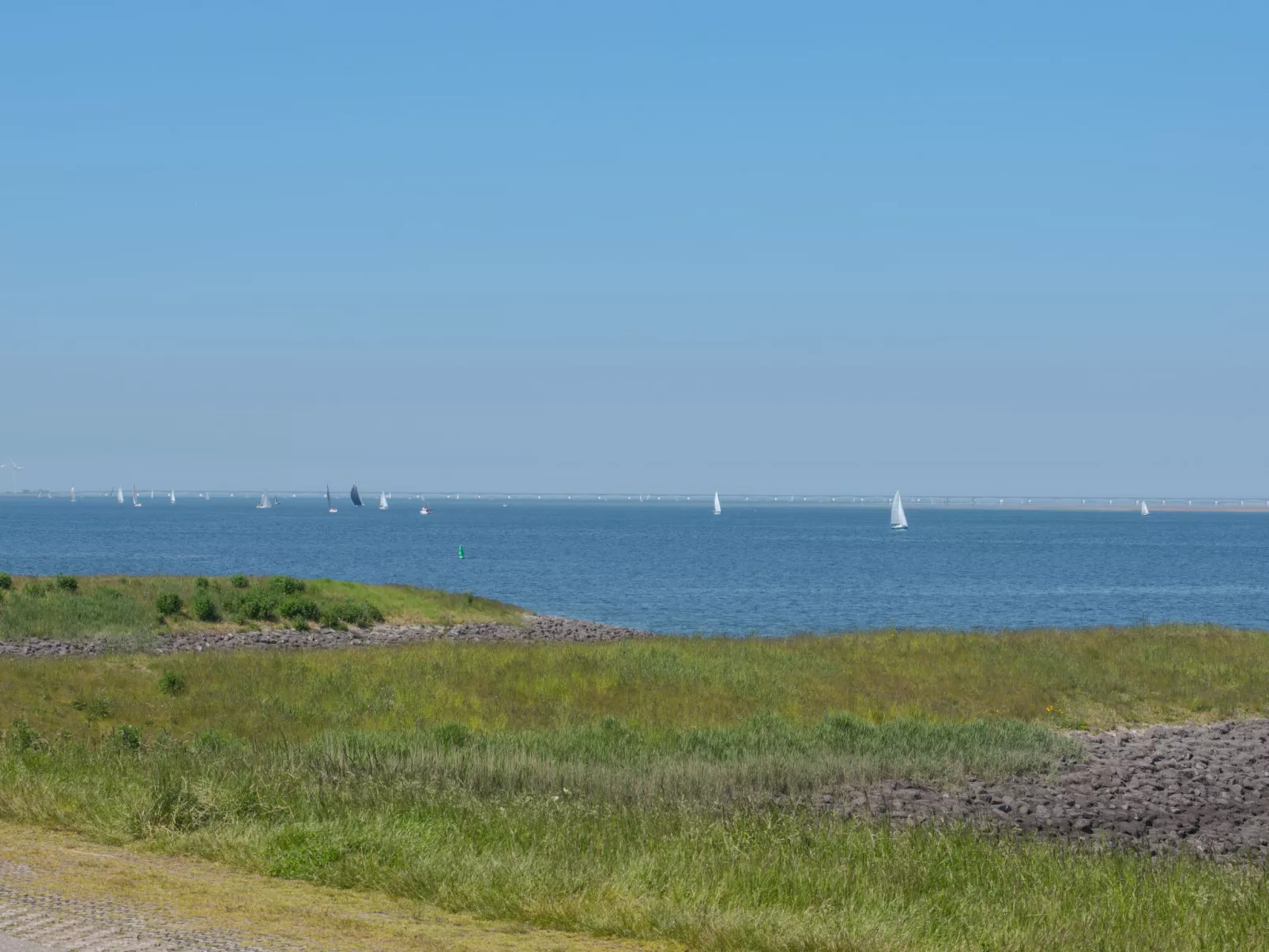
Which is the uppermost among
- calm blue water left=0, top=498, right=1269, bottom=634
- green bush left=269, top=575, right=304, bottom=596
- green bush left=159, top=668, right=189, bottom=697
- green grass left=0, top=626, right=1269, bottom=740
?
green bush left=269, top=575, right=304, bottom=596

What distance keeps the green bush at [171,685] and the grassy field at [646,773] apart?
0.07 meters

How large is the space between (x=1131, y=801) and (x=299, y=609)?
4158 centimetres

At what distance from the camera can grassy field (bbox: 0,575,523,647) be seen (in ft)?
166

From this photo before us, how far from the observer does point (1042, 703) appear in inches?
1339

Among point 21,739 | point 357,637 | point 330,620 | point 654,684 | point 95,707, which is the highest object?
point 21,739

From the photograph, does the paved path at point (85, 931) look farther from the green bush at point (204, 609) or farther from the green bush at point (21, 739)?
the green bush at point (204, 609)

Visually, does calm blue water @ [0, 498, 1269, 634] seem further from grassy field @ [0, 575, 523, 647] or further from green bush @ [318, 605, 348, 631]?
green bush @ [318, 605, 348, 631]

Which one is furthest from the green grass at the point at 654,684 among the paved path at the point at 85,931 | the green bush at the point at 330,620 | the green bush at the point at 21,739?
the green bush at the point at 330,620

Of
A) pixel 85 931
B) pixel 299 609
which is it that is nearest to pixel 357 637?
pixel 299 609

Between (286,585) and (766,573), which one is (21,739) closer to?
(286,585)

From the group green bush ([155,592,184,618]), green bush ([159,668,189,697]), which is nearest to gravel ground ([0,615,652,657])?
green bush ([155,592,184,618])

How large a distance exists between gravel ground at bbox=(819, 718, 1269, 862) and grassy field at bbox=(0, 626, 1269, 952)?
1.00 m

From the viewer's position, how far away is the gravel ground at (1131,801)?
19.7 metres

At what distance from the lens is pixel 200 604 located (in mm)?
55250
